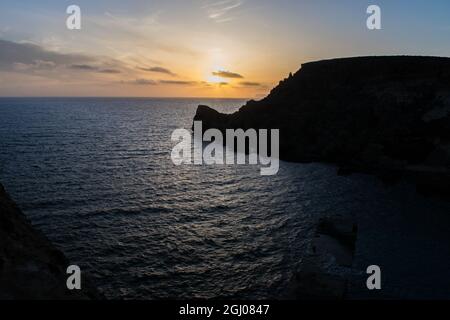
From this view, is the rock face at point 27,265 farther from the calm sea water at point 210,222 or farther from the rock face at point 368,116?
the rock face at point 368,116

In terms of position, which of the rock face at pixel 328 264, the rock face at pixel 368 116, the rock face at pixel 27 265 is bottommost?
the rock face at pixel 328 264

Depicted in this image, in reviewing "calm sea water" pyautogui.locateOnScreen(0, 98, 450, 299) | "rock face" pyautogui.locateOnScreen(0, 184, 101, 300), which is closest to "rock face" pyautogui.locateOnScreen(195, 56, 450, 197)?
"calm sea water" pyautogui.locateOnScreen(0, 98, 450, 299)

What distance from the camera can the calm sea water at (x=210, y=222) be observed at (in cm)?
2808

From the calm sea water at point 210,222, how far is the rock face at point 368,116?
665cm

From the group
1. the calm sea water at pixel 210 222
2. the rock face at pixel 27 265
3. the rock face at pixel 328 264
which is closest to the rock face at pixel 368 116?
the calm sea water at pixel 210 222

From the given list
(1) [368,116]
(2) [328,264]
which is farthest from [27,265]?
(1) [368,116]

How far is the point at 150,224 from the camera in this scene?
38.3 m

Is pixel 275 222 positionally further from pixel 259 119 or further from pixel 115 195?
pixel 259 119

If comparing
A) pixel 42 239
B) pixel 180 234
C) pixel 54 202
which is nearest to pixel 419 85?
pixel 180 234

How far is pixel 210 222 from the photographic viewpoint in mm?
39906

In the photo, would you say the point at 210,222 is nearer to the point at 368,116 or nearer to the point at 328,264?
the point at 328,264

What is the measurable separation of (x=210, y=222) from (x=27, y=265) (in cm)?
2364

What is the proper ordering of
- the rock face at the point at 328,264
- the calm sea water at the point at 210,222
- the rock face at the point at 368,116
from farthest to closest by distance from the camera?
1. the rock face at the point at 368,116
2. the calm sea water at the point at 210,222
3. the rock face at the point at 328,264

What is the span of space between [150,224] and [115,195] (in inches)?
427
